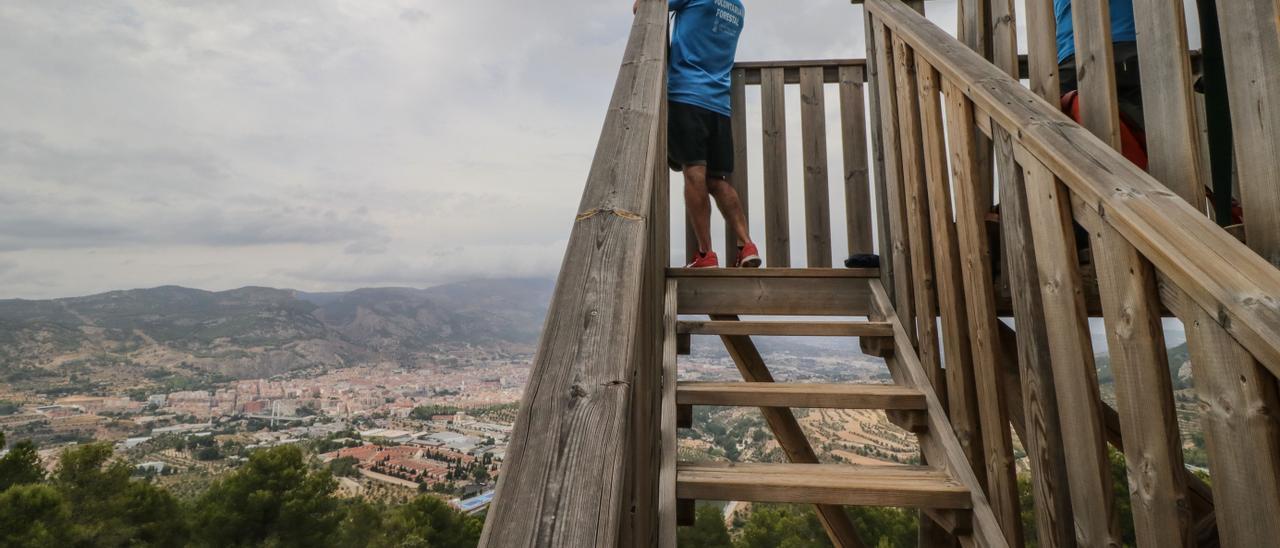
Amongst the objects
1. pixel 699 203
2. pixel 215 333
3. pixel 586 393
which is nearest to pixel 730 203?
pixel 699 203

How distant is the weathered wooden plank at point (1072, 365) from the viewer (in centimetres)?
103

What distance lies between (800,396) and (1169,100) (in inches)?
38.8

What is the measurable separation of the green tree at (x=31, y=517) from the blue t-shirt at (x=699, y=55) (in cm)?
1607

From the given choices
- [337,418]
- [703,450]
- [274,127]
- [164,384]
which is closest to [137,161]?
[274,127]

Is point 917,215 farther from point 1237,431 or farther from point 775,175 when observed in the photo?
point 1237,431

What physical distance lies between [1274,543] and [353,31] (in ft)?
302

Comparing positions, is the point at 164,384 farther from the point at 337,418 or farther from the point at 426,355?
the point at 426,355

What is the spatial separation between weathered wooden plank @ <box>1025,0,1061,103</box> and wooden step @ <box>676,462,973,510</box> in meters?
0.90

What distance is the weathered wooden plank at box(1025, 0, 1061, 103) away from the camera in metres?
1.29

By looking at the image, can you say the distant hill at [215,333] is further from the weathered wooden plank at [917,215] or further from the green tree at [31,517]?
the weathered wooden plank at [917,215]

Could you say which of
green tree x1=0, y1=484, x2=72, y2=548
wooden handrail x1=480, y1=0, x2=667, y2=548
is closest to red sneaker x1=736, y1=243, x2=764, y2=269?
wooden handrail x1=480, y1=0, x2=667, y2=548

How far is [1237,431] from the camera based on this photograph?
0.73 metres

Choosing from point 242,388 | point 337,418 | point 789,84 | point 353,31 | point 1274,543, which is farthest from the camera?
point 353,31

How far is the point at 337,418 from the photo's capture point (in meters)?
38.0
